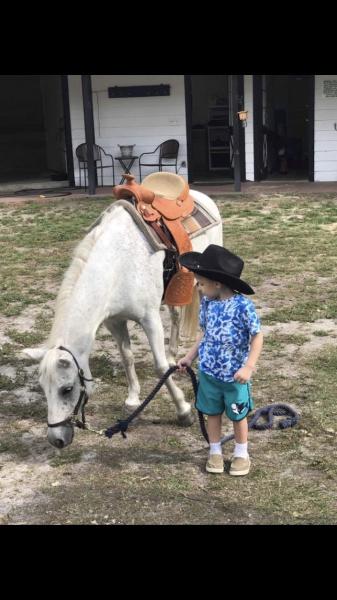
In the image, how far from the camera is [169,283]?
14.4 ft

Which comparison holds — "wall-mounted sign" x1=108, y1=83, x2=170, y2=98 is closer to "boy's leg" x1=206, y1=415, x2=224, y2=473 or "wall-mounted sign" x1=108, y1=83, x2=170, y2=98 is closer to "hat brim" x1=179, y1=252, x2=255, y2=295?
"hat brim" x1=179, y1=252, x2=255, y2=295

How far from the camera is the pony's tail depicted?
493 cm

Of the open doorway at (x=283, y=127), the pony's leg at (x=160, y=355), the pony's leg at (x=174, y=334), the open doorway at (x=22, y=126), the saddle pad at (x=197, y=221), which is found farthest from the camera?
the open doorway at (x=22, y=126)

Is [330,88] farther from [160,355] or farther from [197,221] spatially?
[160,355]

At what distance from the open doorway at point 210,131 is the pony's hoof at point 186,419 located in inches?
414

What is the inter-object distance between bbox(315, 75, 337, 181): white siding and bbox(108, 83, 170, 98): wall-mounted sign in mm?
3090

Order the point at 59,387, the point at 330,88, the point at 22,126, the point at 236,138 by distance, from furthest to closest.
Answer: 1. the point at 22,126
2. the point at 330,88
3. the point at 236,138
4. the point at 59,387

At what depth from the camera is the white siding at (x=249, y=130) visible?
44.3ft

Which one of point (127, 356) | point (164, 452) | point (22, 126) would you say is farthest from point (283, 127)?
point (164, 452)

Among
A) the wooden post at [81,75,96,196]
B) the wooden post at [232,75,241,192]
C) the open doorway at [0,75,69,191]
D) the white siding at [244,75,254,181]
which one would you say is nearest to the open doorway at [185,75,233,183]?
the white siding at [244,75,254,181]

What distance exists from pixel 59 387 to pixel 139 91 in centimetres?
1176

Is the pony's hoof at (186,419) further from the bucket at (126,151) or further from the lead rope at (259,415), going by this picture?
the bucket at (126,151)

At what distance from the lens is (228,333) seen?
337 cm

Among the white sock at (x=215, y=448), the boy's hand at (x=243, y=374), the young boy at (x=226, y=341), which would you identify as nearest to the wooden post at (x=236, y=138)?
the young boy at (x=226, y=341)
